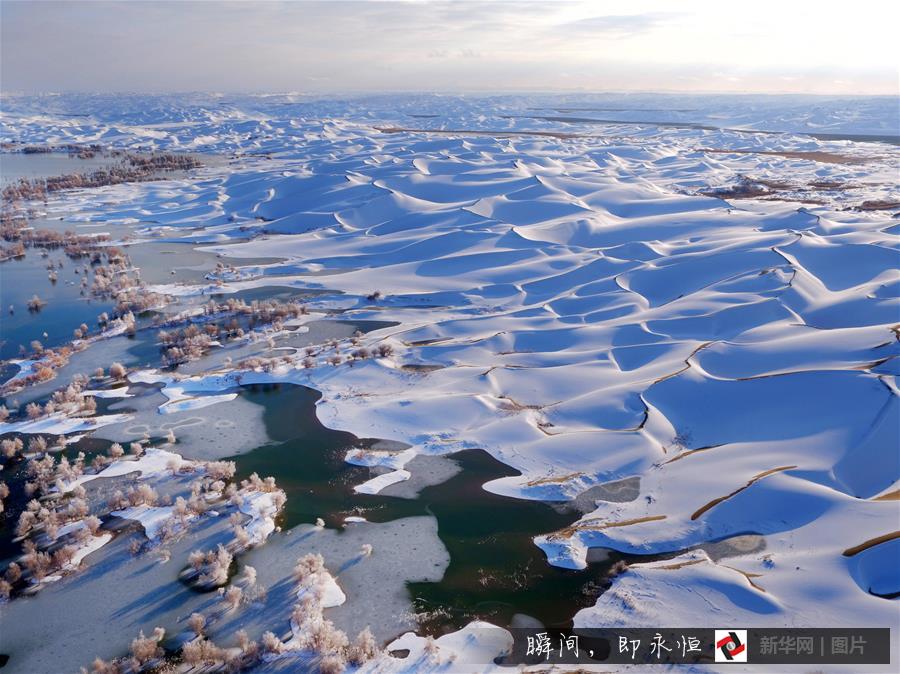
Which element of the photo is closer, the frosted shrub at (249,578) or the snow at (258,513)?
the frosted shrub at (249,578)

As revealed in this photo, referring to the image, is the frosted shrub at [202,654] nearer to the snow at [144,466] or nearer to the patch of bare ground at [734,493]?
the snow at [144,466]

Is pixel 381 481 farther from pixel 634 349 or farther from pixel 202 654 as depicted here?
pixel 634 349

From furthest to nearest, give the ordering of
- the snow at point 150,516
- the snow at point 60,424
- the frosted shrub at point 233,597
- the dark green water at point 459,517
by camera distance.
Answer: the snow at point 60,424
the snow at point 150,516
the dark green water at point 459,517
the frosted shrub at point 233,597

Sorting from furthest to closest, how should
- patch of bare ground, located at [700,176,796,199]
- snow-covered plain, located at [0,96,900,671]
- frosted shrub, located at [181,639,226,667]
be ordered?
patch of bare ground, located at [700,176,796,199]
snow-covered plain, located at [0,96,900,671]
frosted shrub, located at [181,639,226,667]

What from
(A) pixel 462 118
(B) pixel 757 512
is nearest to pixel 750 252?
(B) pixel 757 512

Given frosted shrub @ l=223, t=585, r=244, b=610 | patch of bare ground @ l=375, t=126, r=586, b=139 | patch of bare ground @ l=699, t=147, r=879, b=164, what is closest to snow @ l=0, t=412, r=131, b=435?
frosted shrub @ l=223, t=585, r=244, b=610

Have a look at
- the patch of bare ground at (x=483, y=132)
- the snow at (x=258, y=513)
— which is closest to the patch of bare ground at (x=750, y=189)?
the snow at (x=258, y=513)

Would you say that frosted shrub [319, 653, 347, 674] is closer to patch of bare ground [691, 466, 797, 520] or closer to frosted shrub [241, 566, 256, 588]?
frosted shrub [241, 566, 256, 588]

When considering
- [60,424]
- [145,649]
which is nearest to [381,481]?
[145,649]
